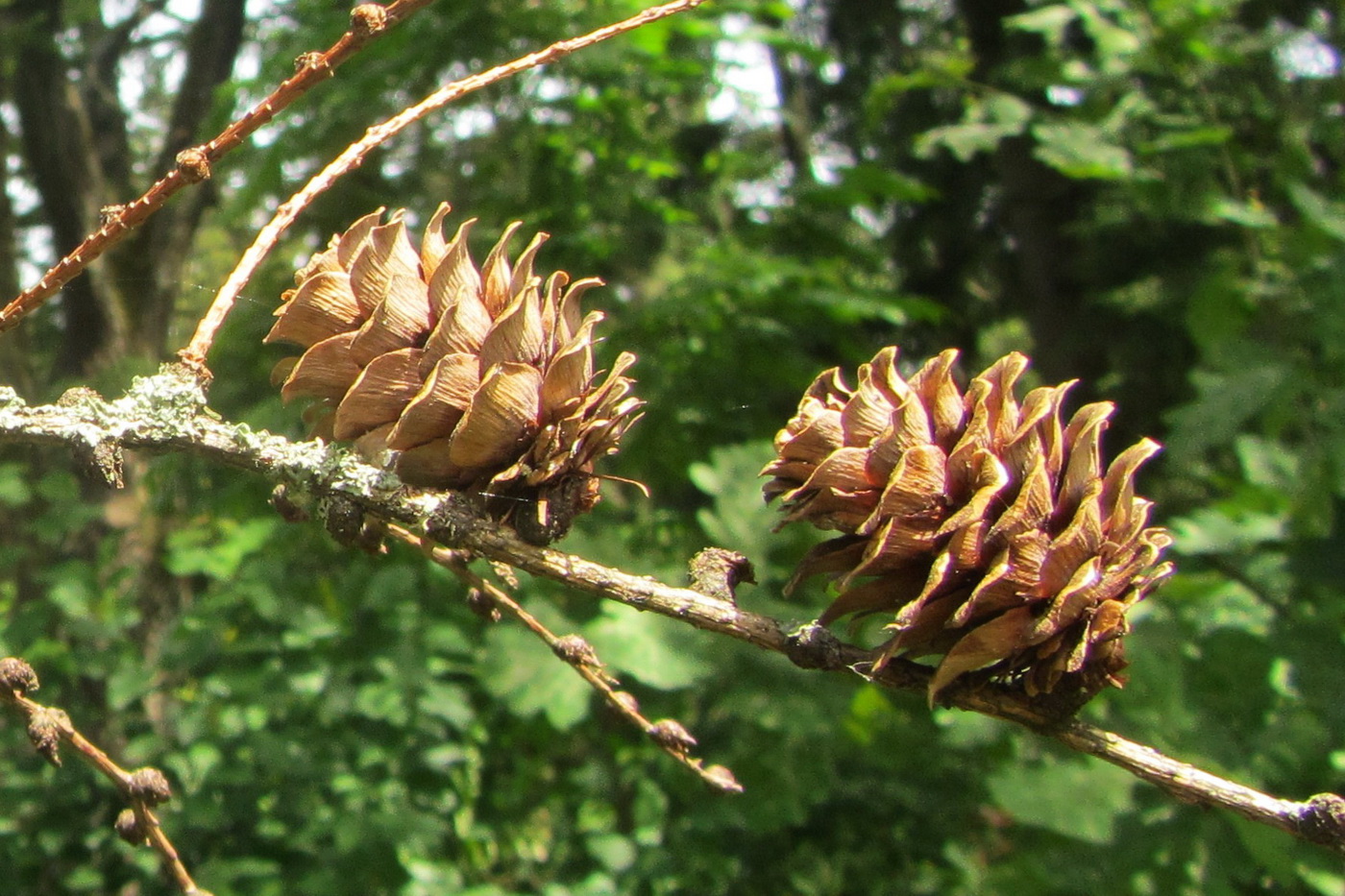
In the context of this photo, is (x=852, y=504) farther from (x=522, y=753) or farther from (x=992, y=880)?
(x=522, y=753)

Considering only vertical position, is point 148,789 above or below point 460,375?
below

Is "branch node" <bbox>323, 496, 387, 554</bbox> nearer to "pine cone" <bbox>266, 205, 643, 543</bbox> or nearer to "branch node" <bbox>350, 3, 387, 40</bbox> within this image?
"pine cone" <bbox>266, 205, 643, 543</bbox>

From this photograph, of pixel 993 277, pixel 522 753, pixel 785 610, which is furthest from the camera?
pixel 993 277

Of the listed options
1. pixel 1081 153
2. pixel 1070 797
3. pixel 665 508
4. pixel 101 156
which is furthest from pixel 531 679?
pixel 101 156

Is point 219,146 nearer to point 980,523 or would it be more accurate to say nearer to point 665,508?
point 980,523

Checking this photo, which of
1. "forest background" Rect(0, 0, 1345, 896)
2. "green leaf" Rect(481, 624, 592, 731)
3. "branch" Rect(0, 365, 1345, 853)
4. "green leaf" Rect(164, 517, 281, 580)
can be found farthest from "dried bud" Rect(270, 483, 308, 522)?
"green leaf" Rect(164, 517, 281, 580)

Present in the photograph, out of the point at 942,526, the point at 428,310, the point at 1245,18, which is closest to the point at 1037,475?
the point at 942,526

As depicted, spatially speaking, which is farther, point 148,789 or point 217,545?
point 217,545
